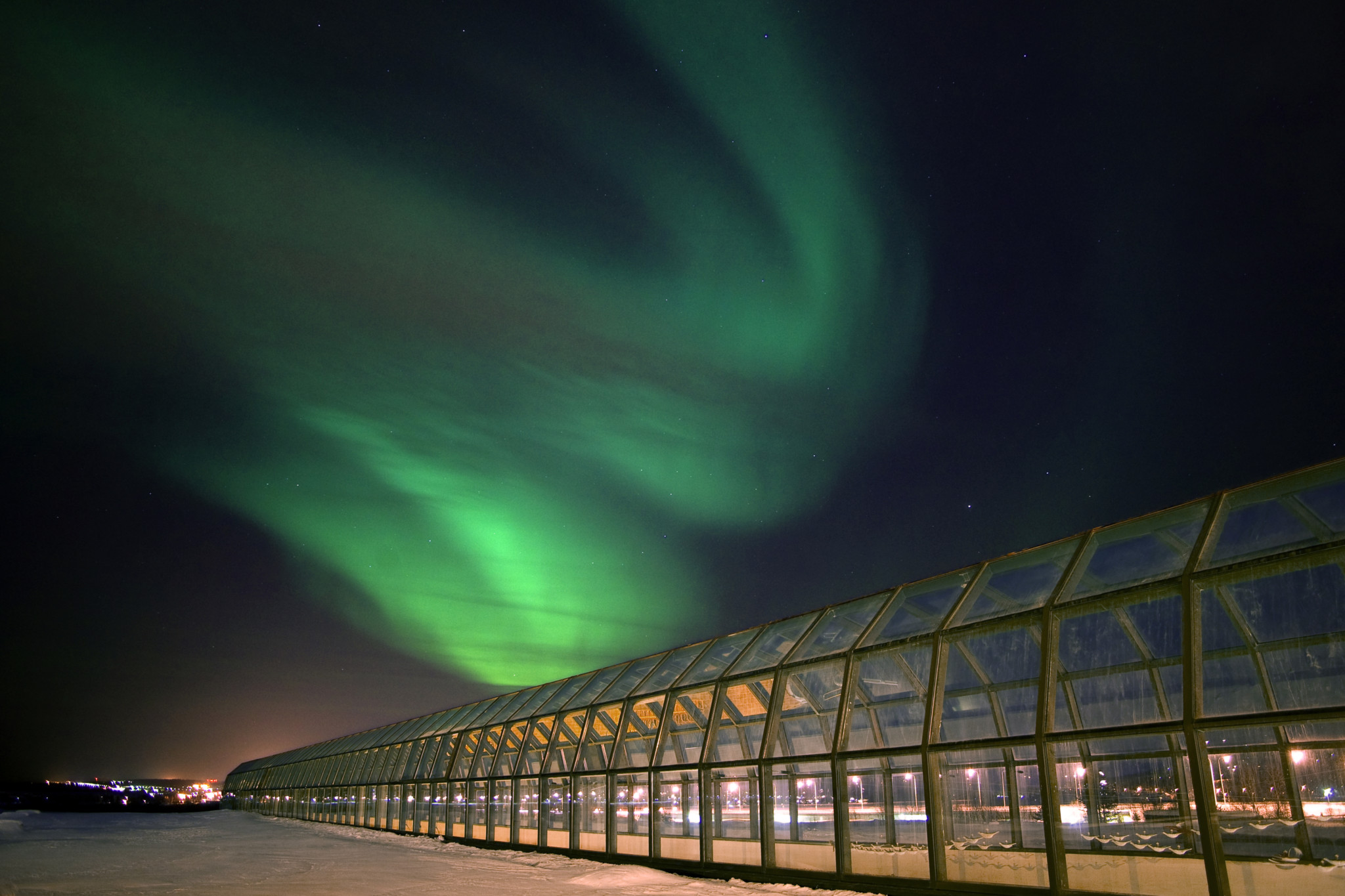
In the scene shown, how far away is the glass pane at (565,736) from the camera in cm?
2661

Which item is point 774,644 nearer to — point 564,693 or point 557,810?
point 557,810

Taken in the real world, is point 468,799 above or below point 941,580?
below

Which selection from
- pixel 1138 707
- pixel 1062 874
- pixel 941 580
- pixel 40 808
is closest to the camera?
pixel 1062 874

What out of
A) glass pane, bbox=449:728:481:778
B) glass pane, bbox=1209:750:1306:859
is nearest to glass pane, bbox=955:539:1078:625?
glass pane, bbox=1209:750:1306:859

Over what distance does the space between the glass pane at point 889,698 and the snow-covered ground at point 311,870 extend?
3233 millimetres

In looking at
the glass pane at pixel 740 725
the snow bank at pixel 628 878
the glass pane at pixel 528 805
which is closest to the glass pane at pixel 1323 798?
the snow bank at pixel 628 878

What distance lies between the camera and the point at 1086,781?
12.8m

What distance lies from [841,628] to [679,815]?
6.04 meters

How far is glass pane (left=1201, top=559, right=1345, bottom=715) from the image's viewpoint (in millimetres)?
11281

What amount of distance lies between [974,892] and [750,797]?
6806 millimetres

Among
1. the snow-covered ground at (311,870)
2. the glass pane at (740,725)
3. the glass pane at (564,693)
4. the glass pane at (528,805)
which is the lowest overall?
the snow-covered ground at (311,870)

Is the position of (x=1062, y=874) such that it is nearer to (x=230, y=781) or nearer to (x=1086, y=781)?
(x=1086, y=781)

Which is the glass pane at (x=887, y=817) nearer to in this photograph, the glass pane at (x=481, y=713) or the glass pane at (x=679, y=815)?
the glass pane at (x=679, y=815)

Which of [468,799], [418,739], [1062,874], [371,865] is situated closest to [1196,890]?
Answer: [1062,874]
